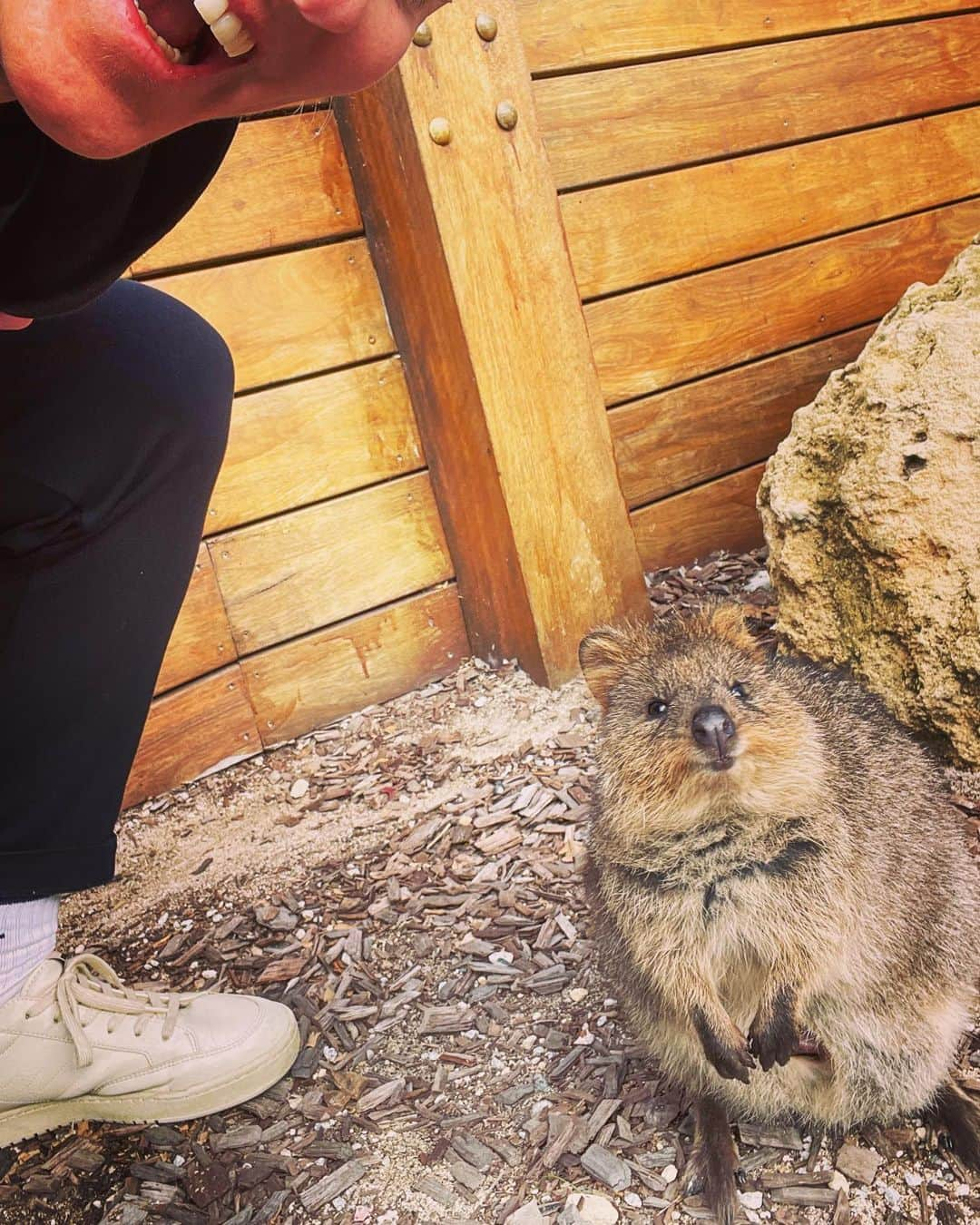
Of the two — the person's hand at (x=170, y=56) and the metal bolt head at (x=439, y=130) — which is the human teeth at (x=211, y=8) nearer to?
the person's hand at (x=170, y=56)

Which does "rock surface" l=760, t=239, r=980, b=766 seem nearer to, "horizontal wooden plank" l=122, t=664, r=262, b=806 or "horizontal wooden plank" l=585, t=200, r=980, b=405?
"horizontal wooden plank" l=585, t=200, r=980, b=405

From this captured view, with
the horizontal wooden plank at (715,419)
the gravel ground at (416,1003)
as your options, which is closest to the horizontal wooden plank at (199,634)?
the gravel ground at (416,1003)

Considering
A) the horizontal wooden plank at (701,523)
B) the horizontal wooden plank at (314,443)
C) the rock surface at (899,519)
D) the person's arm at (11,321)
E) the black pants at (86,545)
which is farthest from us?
the horizontal wooden plank at (701,523)

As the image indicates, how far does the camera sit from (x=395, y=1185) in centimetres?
178

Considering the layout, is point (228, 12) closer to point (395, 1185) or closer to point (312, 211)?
point (395, 1185)

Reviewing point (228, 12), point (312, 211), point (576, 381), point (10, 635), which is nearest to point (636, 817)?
point (10, 635)

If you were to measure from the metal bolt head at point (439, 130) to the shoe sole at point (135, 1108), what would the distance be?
7.33 feet

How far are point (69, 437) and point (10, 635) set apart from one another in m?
0.36

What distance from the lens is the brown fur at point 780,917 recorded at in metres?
1.71

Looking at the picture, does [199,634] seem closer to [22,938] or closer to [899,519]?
[22,938]

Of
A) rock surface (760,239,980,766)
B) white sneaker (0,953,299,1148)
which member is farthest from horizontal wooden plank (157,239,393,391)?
white sneaker (0,953,299,1148)

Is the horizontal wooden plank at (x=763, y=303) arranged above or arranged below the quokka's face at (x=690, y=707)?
above

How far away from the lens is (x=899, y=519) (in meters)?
2.56

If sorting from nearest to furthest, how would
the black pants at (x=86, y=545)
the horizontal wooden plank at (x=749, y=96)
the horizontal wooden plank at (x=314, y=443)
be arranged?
the black pants at (x=86, y=545) → the horizontal wooden plank at (x=314, y=443) → the horizontal wooden plank at (x=749, y=96)
